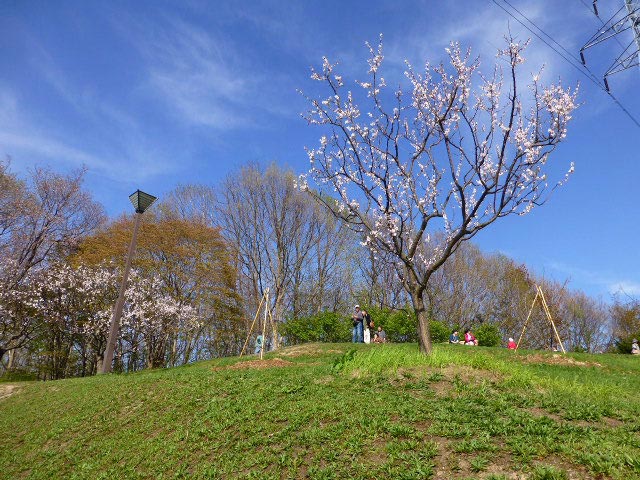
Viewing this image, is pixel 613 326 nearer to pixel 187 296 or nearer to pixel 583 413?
pixel 187 296

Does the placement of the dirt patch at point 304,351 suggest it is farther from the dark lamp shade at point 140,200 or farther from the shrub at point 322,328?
the dark lamp shade at point 140,200

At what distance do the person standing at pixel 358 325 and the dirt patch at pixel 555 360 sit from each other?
8.12m

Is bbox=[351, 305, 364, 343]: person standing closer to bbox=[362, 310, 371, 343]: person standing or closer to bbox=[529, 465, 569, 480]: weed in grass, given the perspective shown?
bbox=[362, 310, 371, 343]: person standing

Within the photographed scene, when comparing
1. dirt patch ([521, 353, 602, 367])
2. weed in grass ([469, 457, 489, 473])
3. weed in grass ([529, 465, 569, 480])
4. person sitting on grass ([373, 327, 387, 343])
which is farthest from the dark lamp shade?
person sitting on grass ([373, 327, 387, 343])

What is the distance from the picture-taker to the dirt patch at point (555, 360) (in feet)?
48.5

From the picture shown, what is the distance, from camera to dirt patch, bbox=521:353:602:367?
14.8m

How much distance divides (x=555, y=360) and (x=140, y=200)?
1534 centimetres

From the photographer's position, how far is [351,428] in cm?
512

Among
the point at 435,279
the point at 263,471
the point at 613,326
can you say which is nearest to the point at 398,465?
the point at 263,471

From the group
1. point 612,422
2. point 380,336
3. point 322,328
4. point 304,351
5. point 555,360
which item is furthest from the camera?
point 322,328

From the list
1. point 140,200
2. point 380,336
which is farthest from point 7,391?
point 380,336

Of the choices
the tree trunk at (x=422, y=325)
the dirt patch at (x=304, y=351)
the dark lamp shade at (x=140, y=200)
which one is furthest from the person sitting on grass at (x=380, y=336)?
the dark lamp shade at (x=140, y=200)

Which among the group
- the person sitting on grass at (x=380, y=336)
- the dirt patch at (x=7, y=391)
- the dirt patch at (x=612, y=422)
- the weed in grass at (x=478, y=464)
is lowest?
the dirt patch at (x=7, y=391)

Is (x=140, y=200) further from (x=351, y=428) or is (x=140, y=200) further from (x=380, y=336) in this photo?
(x=380, y=336)
